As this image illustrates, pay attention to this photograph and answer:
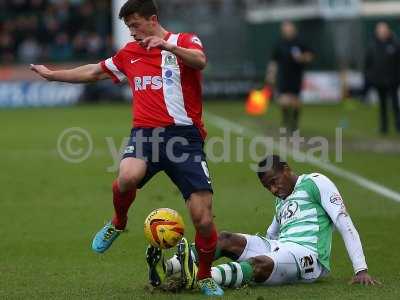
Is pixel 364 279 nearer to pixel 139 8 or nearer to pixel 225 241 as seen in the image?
pixel 225 241

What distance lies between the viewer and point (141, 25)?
834 centimetres

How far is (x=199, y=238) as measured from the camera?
8242mm

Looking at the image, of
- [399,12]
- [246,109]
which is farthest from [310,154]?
[399,12]

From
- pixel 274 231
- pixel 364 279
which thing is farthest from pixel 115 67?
pixel 364 279

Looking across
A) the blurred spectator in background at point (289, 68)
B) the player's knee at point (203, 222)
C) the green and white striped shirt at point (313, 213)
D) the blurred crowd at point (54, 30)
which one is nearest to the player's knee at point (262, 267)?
the green and white striped shirt at point (313, 213)

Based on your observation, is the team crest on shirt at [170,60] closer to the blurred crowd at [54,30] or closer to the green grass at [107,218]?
the green grass at [107,218]

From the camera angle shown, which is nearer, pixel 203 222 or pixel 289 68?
pixel 203 222

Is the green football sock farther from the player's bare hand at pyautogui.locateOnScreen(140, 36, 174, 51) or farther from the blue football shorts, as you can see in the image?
the player's bare hand at pyautogui.locateOnScreen(140, 36, 174, 51)

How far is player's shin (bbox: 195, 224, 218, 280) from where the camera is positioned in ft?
27.0

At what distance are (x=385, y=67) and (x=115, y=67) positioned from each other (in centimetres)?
1598

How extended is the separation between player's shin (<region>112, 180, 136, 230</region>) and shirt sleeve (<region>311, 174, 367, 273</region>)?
1.46 m

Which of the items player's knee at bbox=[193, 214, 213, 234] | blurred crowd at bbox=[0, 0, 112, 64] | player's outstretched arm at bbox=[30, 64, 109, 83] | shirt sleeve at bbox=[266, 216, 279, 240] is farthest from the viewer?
blurred crowd at bbox=[0, 0, 112, 64]

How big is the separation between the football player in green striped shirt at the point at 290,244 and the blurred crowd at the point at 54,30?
29.1 metres

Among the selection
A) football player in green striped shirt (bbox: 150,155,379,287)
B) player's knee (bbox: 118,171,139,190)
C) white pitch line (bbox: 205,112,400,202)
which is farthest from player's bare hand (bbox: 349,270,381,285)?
white pitch line (bbox: 205,112,400,202)
